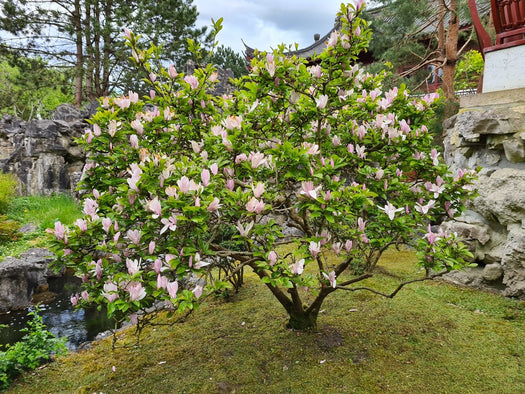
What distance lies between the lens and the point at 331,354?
Answer: 2867mm

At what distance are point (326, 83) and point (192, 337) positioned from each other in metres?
2.84

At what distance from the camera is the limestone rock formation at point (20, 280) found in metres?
5.86

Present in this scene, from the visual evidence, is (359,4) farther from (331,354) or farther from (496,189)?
(496,189)

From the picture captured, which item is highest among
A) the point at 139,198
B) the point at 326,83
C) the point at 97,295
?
the point at 326,83

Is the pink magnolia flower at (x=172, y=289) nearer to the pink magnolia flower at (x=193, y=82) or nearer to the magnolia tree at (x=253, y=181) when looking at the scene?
the magnolia tree at (x=253, y=181)

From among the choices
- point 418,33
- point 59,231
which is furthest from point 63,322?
point 418,33

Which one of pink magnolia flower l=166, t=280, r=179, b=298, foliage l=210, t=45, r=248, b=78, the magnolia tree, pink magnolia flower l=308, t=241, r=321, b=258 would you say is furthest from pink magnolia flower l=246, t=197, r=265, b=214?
foliage l=210, t=45, r=248, b=78

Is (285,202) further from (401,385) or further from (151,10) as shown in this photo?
(151,10)

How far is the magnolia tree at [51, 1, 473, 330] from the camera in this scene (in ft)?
6.27

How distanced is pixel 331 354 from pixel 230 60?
747 inches

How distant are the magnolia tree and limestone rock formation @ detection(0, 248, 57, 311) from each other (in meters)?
4.19

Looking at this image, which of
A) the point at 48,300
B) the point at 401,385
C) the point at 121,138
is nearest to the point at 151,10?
the point at 48,300

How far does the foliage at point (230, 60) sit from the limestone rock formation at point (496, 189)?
15.9 m

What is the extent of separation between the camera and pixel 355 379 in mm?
2539
